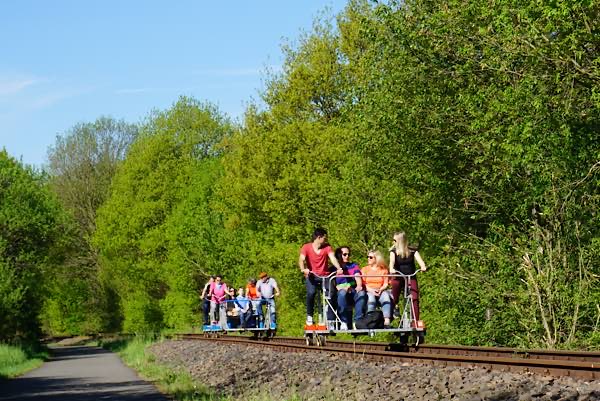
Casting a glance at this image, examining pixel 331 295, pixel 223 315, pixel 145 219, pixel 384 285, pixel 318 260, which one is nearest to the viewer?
pixel 384 285

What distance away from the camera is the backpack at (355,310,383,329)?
67.3ft

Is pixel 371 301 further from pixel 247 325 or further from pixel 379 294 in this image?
pixel 247 325

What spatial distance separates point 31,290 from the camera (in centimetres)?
6078

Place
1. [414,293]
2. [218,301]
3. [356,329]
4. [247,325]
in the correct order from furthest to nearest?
1. [218,301]
2. [247,325]
3. [356,329]
4. [414,293]

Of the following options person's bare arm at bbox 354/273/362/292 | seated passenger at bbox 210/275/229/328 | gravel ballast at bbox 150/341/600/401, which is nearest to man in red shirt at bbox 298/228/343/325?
person's bare arm at bbox 354/273/362/292

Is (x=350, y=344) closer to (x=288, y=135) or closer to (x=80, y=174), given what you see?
(x=288, y=135)

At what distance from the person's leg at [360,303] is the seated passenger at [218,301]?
16543mm

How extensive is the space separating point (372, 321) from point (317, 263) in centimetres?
190

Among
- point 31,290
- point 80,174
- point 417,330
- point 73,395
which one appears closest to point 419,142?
point 417,330

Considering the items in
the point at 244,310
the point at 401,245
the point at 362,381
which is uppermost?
the point at 401,245

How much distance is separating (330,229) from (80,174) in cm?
5250

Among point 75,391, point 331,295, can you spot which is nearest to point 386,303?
point 331,295

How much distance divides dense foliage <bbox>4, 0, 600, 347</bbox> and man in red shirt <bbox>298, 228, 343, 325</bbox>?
13.2 feet

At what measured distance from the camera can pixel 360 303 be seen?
20.7 meters
